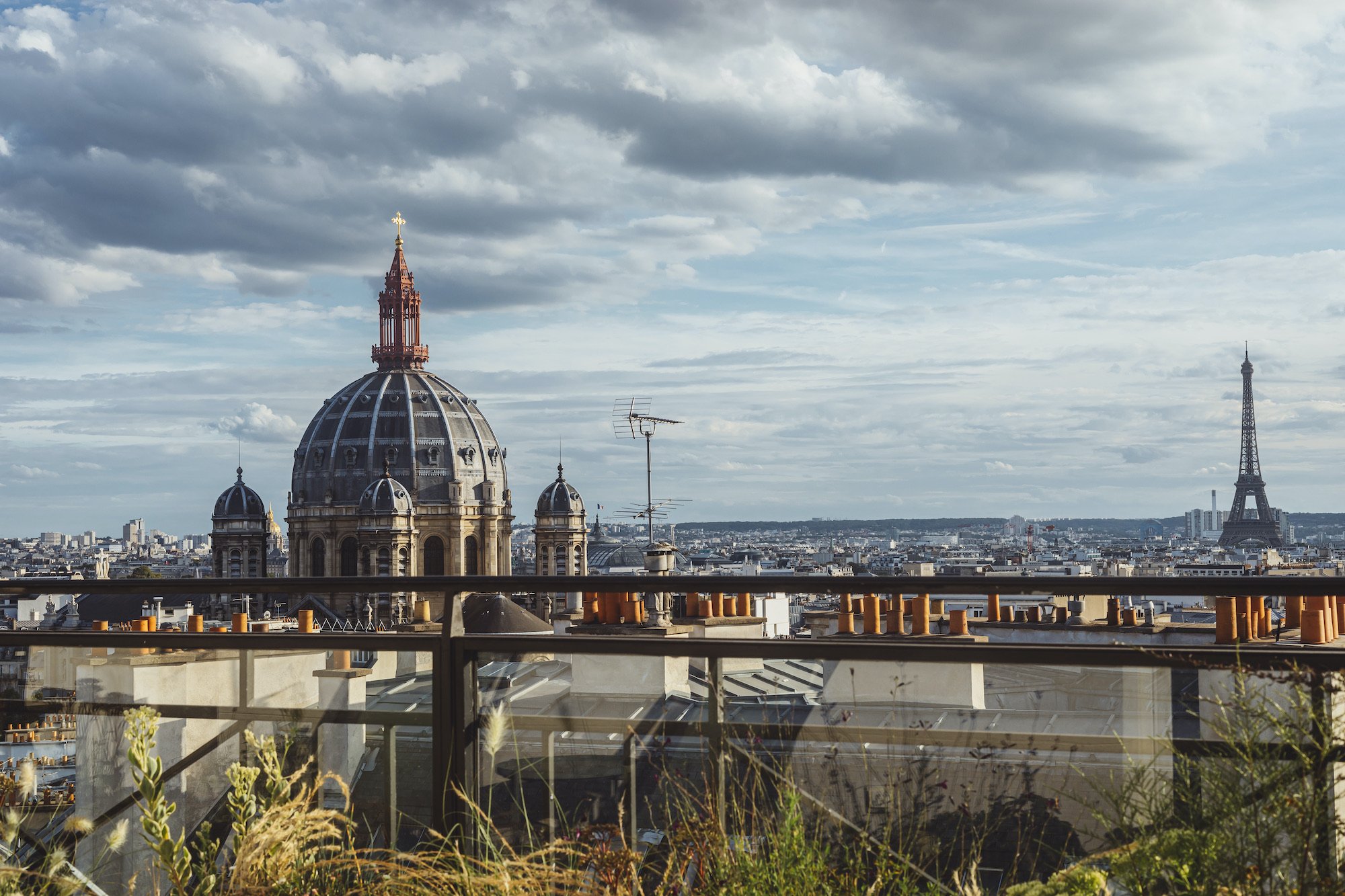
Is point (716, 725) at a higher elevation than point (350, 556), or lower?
higher

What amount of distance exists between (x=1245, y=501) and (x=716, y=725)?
143031 millimetres

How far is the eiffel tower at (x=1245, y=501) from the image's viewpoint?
126375 millimetres

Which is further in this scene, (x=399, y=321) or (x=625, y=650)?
(x=399, y=321)

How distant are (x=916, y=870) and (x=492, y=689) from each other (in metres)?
1.39

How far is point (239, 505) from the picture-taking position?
101625 millimetres

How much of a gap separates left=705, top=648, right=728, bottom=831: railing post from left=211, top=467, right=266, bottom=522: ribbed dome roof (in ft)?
336

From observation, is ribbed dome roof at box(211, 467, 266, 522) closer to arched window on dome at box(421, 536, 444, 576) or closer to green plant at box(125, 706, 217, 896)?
arched window on dome at box(421, 536, 444, 576)

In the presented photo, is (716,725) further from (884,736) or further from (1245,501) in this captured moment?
(1245,501)

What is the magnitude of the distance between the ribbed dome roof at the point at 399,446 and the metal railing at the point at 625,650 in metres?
97.6

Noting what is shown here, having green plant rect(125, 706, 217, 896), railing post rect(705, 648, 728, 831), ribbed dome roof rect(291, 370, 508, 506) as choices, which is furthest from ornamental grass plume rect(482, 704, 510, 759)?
ribbed dome roof rect(291, 370, 508, 506)

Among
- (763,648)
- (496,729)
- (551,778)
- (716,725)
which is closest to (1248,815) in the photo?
(763,648)


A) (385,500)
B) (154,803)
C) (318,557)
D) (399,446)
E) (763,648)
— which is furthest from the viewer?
(399,446)

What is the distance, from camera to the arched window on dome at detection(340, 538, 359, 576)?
3765 inches

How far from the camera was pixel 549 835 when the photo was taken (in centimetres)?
417
